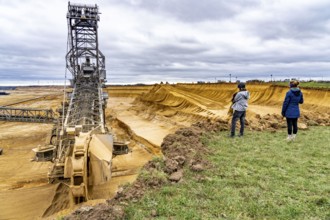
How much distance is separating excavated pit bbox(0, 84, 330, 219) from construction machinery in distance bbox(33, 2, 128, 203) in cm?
54

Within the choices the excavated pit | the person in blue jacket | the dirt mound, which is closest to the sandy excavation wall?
the excavated pit

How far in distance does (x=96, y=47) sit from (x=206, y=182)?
1938 cm

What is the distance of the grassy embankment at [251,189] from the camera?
12.0 feet

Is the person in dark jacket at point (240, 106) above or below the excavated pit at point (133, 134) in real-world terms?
above

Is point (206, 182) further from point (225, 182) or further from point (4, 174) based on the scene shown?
point (4, 174)

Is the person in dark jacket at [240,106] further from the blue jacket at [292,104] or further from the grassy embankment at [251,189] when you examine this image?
the grassy embankment at [251,189]

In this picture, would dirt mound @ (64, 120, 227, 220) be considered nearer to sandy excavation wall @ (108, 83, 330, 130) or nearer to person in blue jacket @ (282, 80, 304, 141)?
person in blue jacket @ (282, 80, 304, 141)

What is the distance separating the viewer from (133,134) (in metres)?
19.5

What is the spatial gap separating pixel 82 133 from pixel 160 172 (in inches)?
91.9

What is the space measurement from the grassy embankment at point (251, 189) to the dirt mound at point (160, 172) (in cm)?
17

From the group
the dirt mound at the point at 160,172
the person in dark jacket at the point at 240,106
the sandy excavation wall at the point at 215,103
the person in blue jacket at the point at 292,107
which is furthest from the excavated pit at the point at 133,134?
the person in blue jacket at the point at 292,107

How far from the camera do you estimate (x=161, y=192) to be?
4.26 m

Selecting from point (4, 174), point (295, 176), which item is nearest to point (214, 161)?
point (295, 176)

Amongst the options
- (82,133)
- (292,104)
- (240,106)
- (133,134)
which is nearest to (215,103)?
(133,134)
